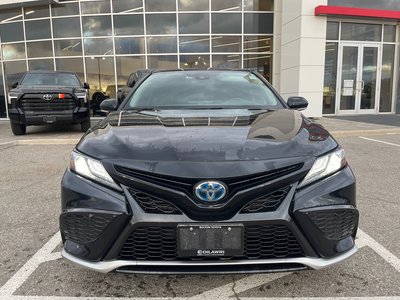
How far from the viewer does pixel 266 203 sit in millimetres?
2141

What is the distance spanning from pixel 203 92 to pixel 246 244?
1920mm

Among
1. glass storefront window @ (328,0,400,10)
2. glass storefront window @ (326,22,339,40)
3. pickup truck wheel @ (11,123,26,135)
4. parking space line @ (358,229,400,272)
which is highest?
glass storefront window @ (328,0,400,10)

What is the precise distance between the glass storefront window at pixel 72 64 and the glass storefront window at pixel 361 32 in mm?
10256

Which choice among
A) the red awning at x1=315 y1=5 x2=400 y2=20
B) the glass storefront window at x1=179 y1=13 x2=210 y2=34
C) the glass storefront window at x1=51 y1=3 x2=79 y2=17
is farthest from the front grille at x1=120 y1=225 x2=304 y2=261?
the glass storefront window at x1=51 y1=3 x2=79 y2=17

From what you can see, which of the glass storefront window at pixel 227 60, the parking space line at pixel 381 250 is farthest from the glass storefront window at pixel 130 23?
the parking space line at pixel 381 250

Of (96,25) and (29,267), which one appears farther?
(96,25)

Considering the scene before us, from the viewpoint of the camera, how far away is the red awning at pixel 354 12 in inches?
499

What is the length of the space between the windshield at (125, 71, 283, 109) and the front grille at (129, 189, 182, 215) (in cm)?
144

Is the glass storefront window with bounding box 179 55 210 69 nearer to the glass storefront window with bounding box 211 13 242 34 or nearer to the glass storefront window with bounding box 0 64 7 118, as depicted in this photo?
the glass storefront window with bounding box 211 13 242 34

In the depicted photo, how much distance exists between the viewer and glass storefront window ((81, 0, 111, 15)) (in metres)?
15.0

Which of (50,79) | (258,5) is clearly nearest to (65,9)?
(50,79)

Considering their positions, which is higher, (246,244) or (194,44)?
(194,44)

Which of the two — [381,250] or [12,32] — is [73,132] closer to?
[12,32]

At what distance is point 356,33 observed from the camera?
14.1m
